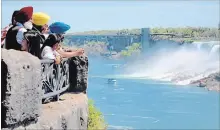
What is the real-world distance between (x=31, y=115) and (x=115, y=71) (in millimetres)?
68140

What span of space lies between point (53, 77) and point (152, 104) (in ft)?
150

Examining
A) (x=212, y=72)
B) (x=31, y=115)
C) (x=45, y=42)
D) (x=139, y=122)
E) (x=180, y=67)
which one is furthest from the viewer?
(x=180, y=67)

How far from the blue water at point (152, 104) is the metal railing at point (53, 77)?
33432mm

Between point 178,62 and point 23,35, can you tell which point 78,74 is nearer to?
point 23,35

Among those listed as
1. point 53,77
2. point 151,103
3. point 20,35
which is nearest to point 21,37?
point 20,35

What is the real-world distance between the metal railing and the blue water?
3343 cm

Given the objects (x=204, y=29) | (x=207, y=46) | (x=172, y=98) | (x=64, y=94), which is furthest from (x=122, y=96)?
(x=64, y=94)

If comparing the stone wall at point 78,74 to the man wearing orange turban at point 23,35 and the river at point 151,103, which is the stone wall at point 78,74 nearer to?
the man wearing orange turban at point 23,35

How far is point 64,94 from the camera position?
11.6ft

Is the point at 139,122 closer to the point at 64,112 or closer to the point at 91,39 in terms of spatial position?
the point at 91,39

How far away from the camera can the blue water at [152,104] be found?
132ft

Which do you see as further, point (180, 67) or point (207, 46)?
point (180, 67)

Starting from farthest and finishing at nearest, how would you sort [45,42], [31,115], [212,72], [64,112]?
1. [212,72]
2. [45,42]
3. [64,112]
4. [31,115]

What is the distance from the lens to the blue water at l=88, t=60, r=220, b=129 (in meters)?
40.1
